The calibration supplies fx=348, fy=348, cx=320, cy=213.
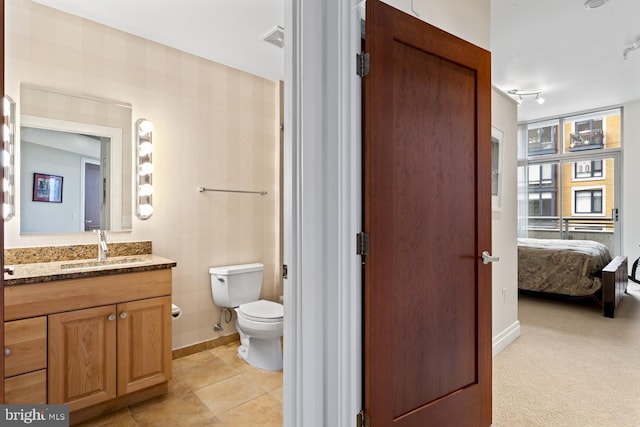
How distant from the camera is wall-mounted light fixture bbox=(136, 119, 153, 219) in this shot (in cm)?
257

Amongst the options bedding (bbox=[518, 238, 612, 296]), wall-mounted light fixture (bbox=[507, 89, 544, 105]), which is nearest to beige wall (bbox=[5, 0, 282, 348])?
bedding (bbox=[518, 238, 612, 296])

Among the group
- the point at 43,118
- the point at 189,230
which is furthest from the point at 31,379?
the point at 43,118

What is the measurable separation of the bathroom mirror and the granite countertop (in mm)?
255

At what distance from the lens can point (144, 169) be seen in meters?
2.59

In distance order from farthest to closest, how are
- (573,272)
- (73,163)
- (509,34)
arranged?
(573,272) < (509,34) < (73,163)

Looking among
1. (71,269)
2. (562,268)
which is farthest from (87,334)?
(562,268)

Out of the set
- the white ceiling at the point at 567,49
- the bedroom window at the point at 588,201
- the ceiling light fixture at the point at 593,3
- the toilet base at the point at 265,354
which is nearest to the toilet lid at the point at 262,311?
the toilet base at the point at 265,354

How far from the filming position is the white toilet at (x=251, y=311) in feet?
8.05

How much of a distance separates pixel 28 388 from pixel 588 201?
7322mm

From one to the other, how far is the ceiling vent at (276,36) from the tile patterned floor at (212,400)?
245 centimetres

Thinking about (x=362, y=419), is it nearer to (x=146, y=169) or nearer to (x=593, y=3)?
(x=146, y=169)

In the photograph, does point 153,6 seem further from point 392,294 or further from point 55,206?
point 392,294

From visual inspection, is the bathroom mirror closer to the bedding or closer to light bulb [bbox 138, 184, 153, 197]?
light bulb [bbox 138, 184, 153, 197]

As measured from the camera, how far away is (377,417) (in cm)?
143
